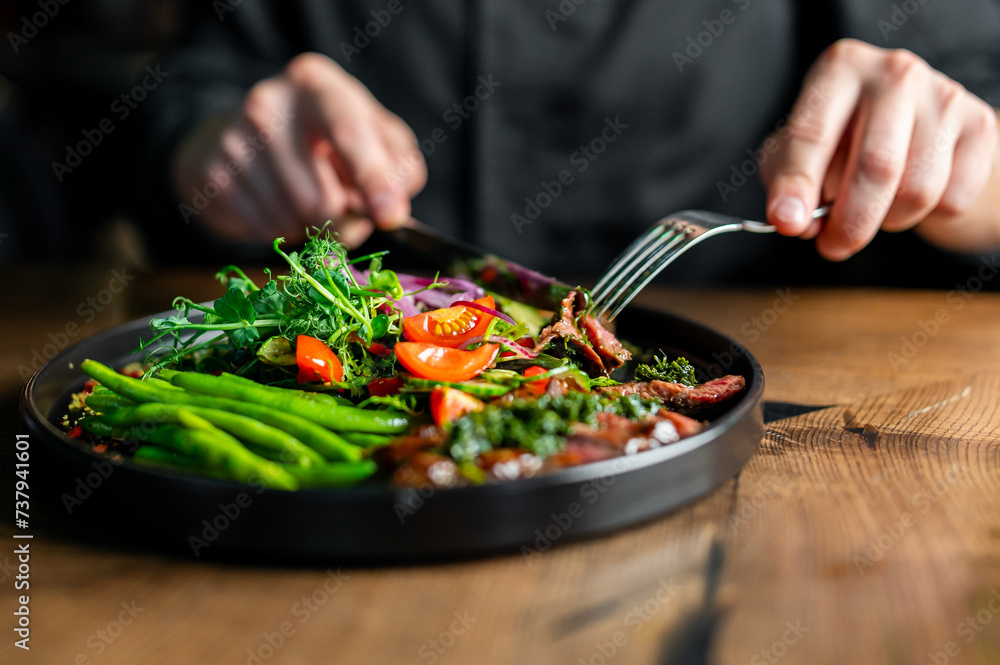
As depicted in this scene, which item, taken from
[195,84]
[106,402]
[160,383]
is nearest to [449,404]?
[160,383]

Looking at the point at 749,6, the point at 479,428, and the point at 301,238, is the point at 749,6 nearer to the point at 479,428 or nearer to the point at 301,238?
the point at 301,238

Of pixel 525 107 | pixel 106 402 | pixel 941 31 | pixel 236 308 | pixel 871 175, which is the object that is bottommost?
pixel 106 402

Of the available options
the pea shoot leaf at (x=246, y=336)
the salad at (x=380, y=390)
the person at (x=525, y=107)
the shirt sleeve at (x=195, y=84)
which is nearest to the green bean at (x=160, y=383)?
the salad at (x=380, y=390)

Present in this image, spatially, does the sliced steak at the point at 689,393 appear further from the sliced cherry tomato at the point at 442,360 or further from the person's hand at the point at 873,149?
the person's hand at the point at 873,149

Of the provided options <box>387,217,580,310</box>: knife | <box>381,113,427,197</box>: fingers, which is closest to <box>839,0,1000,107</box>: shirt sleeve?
<box>381,113,427,197</box>: fingers

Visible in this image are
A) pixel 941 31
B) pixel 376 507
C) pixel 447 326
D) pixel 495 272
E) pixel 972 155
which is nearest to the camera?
pixel 376 507

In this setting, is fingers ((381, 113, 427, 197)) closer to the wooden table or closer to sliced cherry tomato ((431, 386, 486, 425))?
sliced cherry tomato ((431, 386, 486, 425))

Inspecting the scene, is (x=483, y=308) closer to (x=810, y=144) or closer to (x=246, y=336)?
(x=246, y=336)
